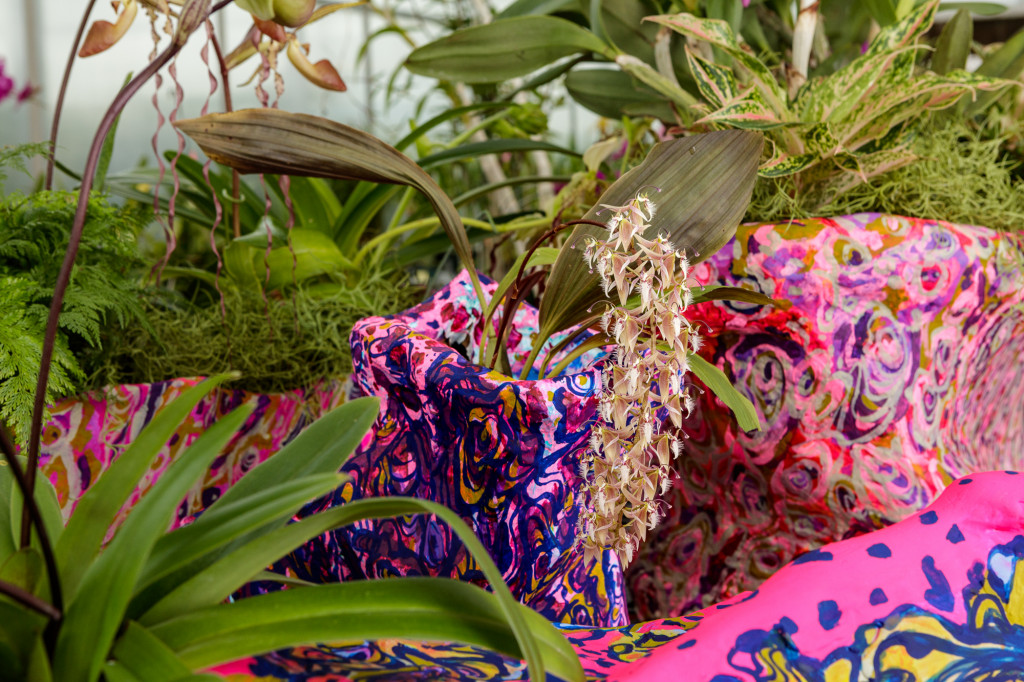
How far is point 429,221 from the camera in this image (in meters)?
0.98

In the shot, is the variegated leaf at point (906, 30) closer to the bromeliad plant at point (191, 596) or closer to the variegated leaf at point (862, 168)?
the variegated leaf at point (862, 168)

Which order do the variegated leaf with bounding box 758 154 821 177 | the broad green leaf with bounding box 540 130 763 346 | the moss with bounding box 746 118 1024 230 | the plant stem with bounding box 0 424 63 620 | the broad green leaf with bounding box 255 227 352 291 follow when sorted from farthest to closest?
the broad green leaf with bounding box 255 227 352 291 → the moss with bounding box 746 118 1024 230 → the variegated leaf with bounding box 758 154 821 177 → the broad green leaf with bounding box 540 130 763 346 → the plant stem with bounding box 0 424 63 620

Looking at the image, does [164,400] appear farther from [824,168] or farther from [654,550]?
[824,168]

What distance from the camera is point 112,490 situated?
14.7 inches

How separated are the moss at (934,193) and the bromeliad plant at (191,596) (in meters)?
0.57

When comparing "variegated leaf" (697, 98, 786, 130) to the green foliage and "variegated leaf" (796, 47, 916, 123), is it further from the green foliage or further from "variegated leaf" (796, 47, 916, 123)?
the green foliage

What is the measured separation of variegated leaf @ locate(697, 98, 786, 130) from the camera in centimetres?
69

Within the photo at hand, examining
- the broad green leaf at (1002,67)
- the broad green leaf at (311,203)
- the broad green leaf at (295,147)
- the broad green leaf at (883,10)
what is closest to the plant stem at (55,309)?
the broad green leaf at (295,147)

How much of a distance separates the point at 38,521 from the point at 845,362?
0.69 m

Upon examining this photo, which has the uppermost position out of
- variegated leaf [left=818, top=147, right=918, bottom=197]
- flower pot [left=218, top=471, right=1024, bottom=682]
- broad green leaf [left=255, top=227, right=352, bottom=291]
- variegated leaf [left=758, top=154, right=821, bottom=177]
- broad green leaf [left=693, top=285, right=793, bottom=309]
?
variegated leaf [left=758, top=154, right=821, bottom=177]

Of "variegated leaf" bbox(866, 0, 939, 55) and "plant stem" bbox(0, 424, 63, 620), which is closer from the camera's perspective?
"plant stem" bbox(0, 424, 63, 620)

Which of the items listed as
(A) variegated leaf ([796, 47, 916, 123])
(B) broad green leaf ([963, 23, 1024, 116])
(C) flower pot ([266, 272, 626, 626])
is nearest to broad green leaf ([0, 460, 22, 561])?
(C) flower pot ([266, 272, 626, 626])

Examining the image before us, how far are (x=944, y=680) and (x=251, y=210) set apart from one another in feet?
2.95

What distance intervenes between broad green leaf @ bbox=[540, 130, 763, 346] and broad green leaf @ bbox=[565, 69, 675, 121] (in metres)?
0.45
